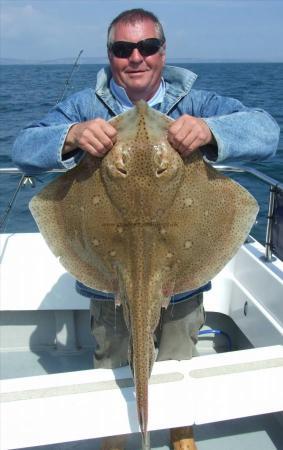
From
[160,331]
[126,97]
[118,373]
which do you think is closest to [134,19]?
[126,97]

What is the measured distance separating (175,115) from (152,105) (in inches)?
6.4

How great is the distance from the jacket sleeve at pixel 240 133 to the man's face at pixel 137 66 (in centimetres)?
45

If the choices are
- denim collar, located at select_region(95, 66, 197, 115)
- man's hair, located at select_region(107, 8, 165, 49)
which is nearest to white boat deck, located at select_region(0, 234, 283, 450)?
denim collar, located at select_region(95, 66, 197, 115)

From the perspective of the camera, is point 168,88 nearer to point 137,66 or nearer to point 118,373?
point 137,66

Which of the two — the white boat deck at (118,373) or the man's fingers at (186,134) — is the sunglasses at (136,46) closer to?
the man's fingers at (186,134)

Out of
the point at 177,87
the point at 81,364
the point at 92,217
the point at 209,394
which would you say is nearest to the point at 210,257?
the point at 92,217

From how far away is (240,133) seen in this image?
2.57 metres

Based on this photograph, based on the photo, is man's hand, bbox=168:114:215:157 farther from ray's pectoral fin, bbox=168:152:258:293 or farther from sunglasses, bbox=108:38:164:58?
sunglasses, bbox=108:38:164:58

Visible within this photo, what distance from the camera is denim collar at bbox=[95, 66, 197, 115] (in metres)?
2.96

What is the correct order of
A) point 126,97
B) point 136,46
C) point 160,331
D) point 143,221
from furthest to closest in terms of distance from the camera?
point 160,331
point 126,97
point 136,46
point 143,221

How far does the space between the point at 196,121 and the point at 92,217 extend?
0.74m

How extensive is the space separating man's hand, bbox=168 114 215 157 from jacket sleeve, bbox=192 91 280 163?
122 millimetres

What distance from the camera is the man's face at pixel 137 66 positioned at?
8.88 ft

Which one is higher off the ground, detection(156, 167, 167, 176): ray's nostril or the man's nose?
the man's nose
